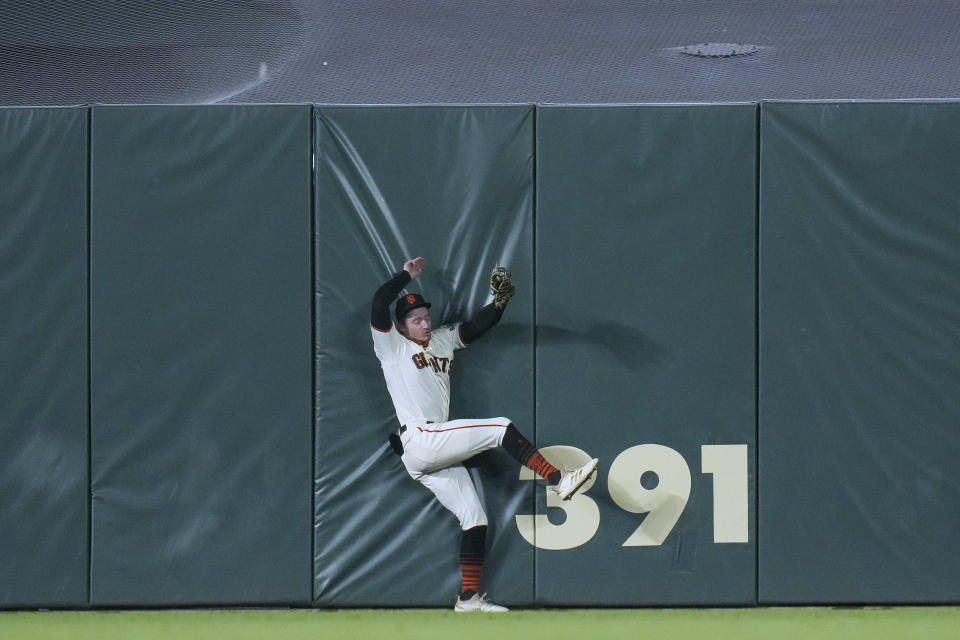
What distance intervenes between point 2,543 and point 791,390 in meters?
4.93

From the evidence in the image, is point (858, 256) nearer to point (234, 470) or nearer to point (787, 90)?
point (787, 90)

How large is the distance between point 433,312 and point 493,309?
1.52ft

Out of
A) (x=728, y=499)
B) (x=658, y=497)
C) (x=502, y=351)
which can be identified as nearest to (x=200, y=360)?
(x=502, y=351)

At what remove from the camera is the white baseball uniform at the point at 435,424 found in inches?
261

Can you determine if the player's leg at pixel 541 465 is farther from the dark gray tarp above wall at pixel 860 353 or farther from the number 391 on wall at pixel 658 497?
the dark gray tarp above wall at pixel 860 353

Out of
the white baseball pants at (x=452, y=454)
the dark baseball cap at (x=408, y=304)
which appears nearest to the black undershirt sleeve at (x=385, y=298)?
the dark baseball cap at (x=408, y=304)

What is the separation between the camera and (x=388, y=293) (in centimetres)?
652

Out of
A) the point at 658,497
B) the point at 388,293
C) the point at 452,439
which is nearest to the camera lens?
the point at 388,293

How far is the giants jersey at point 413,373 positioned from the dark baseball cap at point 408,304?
0.10 meters

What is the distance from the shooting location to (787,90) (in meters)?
7.38

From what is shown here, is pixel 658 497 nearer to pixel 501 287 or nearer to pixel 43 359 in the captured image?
pixel 501 287

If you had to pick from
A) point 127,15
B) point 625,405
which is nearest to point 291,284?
point 625,405

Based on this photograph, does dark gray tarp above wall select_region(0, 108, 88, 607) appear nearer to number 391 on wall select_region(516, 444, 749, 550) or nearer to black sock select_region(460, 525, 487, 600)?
black sock select_region(460, 525, 487, 600)

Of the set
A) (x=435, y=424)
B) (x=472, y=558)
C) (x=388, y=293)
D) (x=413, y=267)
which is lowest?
(x=472, y=558)
